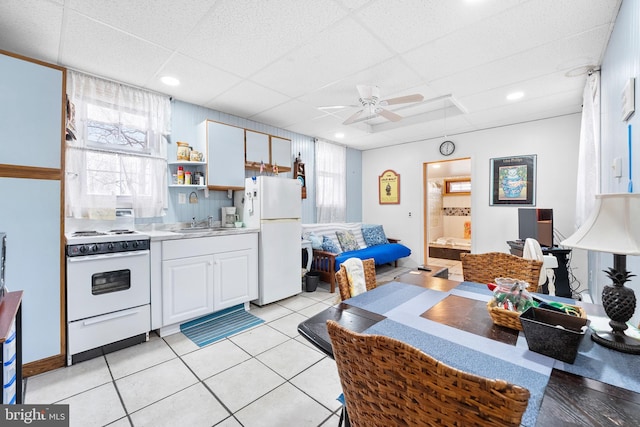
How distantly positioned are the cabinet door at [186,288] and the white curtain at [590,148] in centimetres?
375

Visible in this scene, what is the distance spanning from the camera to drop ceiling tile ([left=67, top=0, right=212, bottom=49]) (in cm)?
181

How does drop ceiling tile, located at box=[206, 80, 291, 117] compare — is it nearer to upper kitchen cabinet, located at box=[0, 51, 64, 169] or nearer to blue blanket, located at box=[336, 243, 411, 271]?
upper kitchen cabinet, located at box=[0, 51, 64, 169]

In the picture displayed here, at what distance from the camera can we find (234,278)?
10.2ft

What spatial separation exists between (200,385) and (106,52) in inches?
110

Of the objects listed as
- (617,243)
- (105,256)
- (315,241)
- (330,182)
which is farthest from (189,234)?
(330,182)

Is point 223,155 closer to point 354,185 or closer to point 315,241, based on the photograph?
point 315,241

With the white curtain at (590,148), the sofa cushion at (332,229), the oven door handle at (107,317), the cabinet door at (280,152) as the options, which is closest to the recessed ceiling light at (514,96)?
the white curtain at (590,148)

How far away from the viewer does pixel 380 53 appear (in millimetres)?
2383

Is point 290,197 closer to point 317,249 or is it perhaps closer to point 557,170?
point 317,249

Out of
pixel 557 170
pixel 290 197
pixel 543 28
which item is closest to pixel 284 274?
pixel 290 197

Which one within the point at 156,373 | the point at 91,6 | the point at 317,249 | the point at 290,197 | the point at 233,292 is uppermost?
the point at 91,6

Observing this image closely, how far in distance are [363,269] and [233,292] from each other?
6.33ft

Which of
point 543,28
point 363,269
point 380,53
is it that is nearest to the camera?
point 363,269

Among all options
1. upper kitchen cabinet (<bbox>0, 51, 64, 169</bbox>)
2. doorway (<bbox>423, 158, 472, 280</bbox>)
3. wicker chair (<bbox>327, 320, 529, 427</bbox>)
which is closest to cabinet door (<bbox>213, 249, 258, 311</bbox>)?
upper kitchen cabinet (<bbox>0, 51, 64, 169</bbox>)
